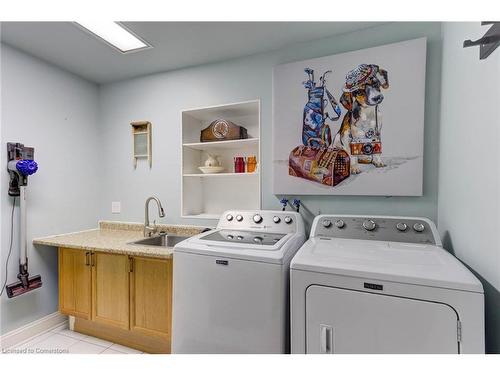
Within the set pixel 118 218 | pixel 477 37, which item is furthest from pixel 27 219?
pixel 477 37

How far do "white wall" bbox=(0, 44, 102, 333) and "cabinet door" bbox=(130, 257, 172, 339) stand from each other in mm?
994

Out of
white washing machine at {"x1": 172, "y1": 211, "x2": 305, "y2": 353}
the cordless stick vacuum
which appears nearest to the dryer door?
white washing machine at {"x1": 172, "y1": 211, "x2": 305, "y2": 353}

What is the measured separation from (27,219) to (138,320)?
1263 millimetres

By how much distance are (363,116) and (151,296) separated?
200 cm

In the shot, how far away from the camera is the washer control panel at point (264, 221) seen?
5.85 feet

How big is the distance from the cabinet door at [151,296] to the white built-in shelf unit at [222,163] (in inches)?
24.0

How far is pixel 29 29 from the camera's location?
1.67 metres

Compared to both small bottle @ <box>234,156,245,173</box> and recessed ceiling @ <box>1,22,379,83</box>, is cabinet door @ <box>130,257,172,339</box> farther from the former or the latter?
recessed ceiling @ <box>1,22,379,83</box>

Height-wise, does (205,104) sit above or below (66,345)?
above

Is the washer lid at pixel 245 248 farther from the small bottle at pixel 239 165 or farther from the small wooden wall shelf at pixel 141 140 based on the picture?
the small wooden wall shelf at pixel 141 140

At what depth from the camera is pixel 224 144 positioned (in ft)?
6.95

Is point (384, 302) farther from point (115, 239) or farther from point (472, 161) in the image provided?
point (115, 239)

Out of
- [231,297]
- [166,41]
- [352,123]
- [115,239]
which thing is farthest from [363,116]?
[115,239]
